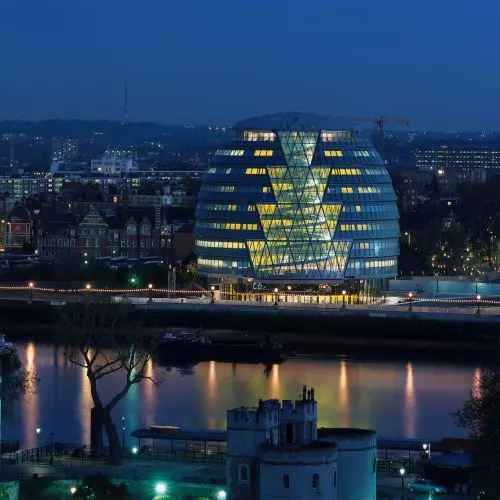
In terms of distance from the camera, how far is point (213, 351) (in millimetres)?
56250

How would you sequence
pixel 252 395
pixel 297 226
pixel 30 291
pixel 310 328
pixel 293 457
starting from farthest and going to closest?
pixel 297 226
pixel 30 291
pixel 310 328
pixel 252 395
pixel 293 457

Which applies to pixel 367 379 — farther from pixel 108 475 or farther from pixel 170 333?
pixel 108 475

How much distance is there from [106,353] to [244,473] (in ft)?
78.8

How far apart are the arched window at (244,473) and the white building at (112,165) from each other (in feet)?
409

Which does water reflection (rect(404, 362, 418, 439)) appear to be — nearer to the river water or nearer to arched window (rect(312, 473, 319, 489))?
the river water

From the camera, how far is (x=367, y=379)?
1902 inches

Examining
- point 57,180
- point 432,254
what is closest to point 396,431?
point 432,254

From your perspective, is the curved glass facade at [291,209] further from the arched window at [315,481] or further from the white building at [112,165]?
the white building at [112,165]

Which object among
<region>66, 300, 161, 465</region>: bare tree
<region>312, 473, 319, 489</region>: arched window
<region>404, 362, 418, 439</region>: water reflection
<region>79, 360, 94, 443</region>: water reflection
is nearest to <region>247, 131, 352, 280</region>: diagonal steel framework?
<region>66, 300, 161, 465</region>: bare tree

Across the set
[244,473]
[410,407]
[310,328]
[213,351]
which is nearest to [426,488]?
[244,473]

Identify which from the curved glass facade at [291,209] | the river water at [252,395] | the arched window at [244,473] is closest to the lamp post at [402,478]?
the arched window at [244,473]

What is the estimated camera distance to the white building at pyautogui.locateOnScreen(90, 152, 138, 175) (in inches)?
6175

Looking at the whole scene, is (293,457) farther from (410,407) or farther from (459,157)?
(459,157)

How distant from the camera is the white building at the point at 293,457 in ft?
87.3
